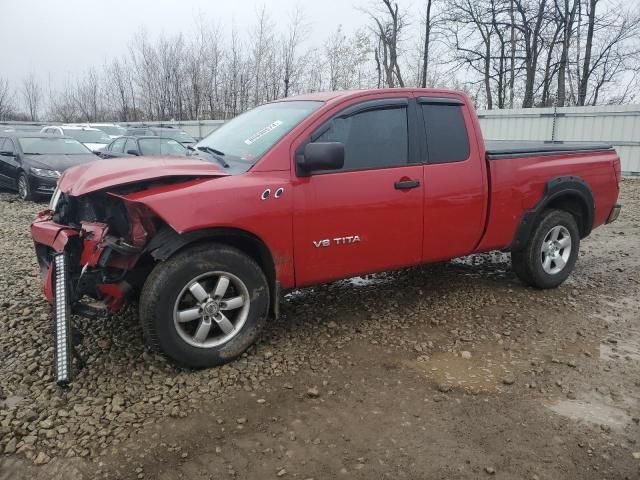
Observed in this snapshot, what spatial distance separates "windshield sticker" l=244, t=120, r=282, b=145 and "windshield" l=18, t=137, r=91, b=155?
370 inches

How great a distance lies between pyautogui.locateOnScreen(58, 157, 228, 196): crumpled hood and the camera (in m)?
3.22

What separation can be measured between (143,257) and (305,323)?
4.88 feet

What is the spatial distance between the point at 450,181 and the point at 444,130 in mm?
451

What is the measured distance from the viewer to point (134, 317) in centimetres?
428

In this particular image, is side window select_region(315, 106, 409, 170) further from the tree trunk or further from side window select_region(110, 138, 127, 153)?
the tree trunk

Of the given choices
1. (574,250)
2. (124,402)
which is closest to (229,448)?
(124,402)

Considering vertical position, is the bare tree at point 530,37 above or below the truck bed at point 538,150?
above

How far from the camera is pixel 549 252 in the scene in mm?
5133

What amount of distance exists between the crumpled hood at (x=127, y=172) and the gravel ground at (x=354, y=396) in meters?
1.20

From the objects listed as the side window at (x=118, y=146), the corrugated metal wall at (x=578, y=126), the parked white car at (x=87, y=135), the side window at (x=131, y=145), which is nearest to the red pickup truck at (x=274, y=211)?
the side window at (x=131, y=145)

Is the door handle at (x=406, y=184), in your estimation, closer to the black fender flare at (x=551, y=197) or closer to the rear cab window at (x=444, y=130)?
the rear cab window at (x=444, y=130)

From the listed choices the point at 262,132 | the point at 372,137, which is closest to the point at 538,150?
the point at 372,137

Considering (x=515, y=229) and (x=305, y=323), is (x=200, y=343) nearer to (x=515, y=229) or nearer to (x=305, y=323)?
(x=305, y=323)

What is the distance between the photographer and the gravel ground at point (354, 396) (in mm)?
2602
